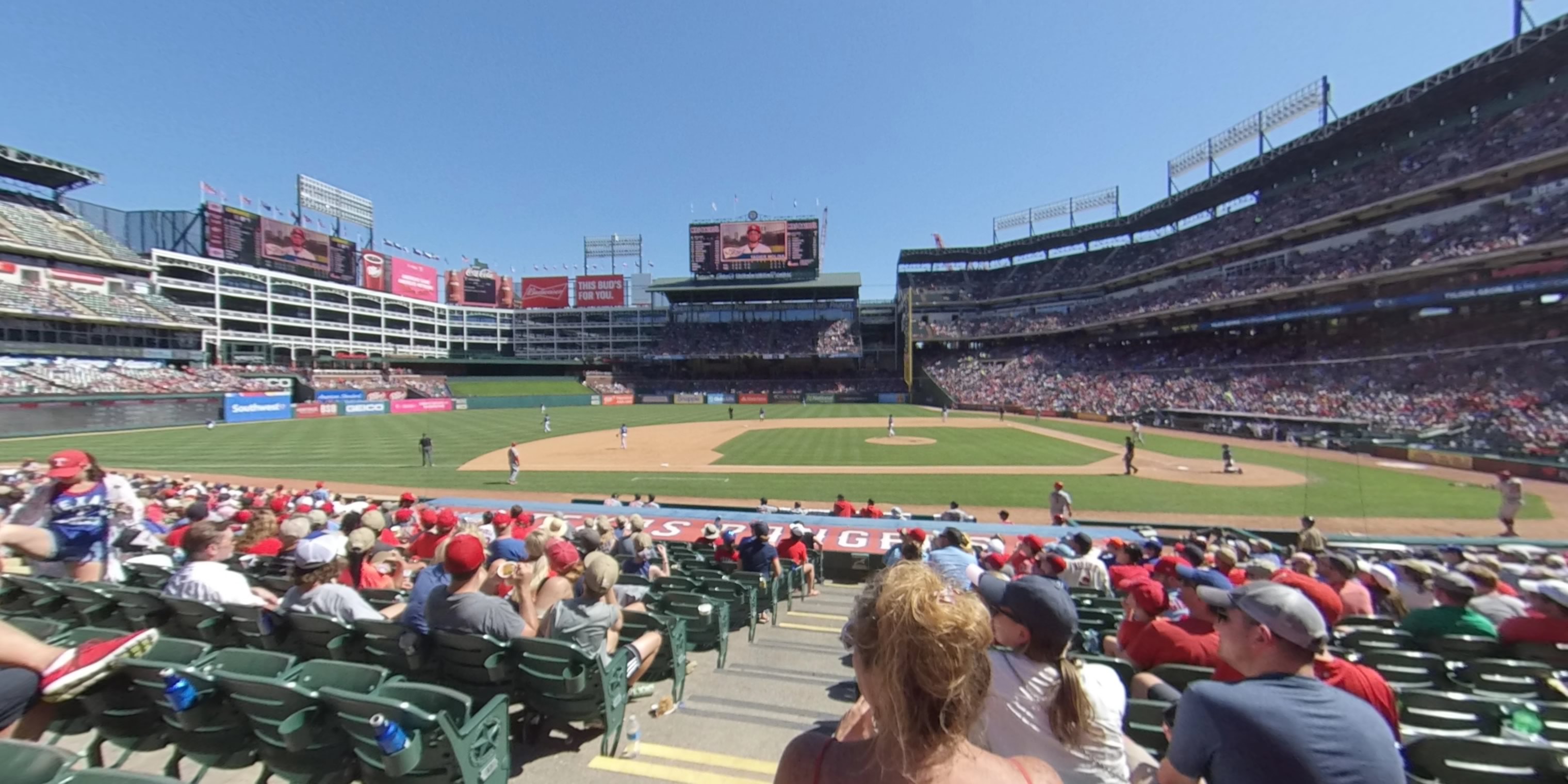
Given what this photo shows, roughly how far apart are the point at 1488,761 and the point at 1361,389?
4436 centimetres

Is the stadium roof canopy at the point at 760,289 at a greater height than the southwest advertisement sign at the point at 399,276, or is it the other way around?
the southwest advertisement sign at the point at 399,276

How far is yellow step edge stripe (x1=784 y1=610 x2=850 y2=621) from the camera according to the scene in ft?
28.0

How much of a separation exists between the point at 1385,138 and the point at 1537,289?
19.1 m

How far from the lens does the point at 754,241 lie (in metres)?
79.2

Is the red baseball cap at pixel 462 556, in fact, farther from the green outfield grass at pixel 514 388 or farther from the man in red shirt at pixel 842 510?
the green outfield grass at pixel 514 388

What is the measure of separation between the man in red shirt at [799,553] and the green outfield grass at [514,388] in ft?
225

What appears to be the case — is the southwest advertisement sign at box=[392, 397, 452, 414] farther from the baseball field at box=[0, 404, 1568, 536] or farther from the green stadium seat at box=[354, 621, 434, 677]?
the green stadium seat at box=[354, 621, 434, 677]

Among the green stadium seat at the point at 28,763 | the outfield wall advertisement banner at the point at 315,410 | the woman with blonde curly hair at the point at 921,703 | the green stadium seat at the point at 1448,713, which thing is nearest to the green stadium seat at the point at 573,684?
the green stadium seat at the point at 28,763

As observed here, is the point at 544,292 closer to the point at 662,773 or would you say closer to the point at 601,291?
the point at 601,291

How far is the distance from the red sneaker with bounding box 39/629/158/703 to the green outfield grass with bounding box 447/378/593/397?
241 ft

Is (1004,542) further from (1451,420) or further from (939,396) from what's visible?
(939,396)

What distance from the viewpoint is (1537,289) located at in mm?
31297

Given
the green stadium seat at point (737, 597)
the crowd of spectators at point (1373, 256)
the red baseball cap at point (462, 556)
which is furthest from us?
the crowd of spectators at point (1373, 256)

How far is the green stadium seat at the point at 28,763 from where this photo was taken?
6.56 ft
